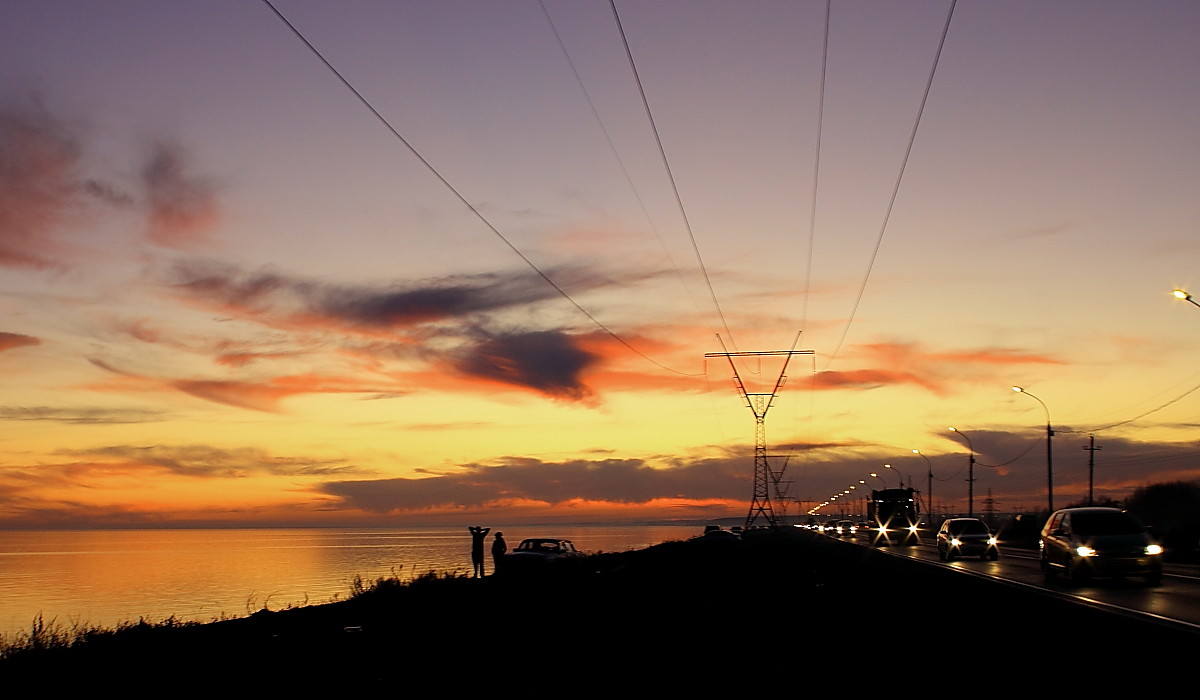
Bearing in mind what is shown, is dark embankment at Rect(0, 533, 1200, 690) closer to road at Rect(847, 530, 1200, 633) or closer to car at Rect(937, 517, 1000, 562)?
road at Rect(847, 530, 1200, 633)

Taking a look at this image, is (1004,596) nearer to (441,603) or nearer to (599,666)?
(441,603)

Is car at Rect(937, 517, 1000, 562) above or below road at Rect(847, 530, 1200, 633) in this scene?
below

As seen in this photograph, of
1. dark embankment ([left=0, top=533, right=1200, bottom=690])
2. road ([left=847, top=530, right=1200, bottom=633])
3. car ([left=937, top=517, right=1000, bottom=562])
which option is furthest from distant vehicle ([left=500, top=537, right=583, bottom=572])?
car ([left=937, top=517, right=1000, bottom=562])

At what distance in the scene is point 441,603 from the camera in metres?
26.1

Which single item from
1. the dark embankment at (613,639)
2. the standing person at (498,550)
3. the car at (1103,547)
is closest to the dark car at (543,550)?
the standing person at (498,550)

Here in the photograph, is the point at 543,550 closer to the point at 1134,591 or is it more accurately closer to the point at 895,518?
the point at 1134,591

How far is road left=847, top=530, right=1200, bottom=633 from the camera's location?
815 inches

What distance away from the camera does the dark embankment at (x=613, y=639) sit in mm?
13070

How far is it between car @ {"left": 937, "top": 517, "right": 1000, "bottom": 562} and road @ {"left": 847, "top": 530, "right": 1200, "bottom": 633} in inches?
272

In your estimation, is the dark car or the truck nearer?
the dark car

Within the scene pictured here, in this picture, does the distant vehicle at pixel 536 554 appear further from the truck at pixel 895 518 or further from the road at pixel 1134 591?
the truck at pixel 895 518

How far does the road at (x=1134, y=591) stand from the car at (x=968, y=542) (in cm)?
692

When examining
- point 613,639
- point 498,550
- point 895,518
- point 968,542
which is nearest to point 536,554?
point 498,550

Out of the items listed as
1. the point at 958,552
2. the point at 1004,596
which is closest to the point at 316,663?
the point at 1004,596
